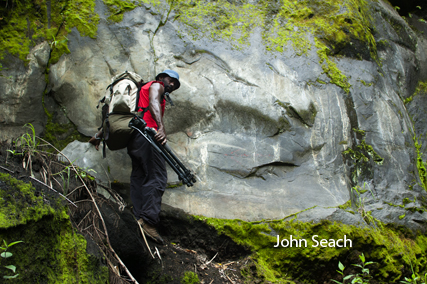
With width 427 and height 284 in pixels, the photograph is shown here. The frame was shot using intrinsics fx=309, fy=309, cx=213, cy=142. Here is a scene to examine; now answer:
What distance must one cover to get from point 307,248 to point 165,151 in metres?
2.29

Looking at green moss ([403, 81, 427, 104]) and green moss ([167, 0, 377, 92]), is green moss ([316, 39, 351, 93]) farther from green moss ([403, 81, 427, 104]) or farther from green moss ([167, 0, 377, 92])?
green moss ([403, 81, 427, 104])

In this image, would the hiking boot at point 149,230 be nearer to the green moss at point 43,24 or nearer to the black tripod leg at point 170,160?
the black tripod leg at point 170,160

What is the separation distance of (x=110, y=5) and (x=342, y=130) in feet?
14.7

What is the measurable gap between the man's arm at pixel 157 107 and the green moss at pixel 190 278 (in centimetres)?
160

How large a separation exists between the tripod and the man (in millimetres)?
93

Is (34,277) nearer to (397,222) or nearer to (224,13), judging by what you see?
(397,222)

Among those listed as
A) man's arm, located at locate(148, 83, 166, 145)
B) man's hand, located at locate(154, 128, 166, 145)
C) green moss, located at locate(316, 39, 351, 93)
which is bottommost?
man's hand, located at locate(154, 128, 166, 145)

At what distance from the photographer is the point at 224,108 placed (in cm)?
497

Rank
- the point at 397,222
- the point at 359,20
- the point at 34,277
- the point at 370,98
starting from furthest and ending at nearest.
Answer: the point at 359,20
the point at 370,98
the point at 397,222
the point at 34,277

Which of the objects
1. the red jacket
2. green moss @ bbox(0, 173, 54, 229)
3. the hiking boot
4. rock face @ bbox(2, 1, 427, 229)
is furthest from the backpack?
green moss @ bbox(0, 173, 54, 229)

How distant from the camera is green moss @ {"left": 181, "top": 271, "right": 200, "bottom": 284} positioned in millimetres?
3537

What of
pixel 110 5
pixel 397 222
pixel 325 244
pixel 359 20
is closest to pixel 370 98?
pixel 359 20

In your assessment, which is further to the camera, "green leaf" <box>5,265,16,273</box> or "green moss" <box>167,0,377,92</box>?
"green moss" <box>167,0,377,92</box>

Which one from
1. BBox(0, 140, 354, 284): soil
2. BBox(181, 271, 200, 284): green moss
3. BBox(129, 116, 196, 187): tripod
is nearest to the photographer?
BBox(0, 140, 354, 284): soil
